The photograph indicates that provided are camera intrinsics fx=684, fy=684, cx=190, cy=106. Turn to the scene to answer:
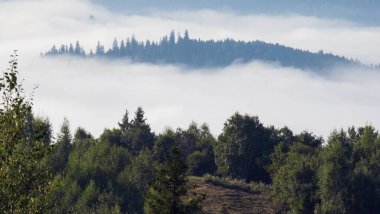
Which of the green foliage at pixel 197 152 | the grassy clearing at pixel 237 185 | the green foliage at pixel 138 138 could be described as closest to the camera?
the grassy clearing at pixel 237 185

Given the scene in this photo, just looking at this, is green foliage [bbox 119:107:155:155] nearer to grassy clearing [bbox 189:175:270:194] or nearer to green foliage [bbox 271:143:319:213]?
grassy clearing [bbox 189:175:270:194]

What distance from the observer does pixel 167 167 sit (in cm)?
5362

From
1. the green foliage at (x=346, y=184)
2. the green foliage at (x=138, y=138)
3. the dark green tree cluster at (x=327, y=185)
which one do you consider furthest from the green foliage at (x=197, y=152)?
the green foliage at (x=346, y=184)

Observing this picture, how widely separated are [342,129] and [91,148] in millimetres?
49069

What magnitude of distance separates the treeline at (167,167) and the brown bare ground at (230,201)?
8.17 ft

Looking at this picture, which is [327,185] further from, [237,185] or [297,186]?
[237,185]

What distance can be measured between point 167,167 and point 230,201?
157ft

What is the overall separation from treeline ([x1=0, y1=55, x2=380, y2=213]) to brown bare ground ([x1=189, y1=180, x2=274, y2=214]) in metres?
2.49

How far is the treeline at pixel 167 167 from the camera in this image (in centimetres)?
3080

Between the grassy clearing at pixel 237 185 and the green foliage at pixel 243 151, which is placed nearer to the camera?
the grassy clearing at pixel 237 185

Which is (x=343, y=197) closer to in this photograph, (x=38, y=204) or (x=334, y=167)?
(x=334, y=167)

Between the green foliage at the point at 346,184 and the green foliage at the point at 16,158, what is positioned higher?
the green foliage at the point at 16,158

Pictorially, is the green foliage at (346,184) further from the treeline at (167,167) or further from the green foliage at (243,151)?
the green foliage at (243,151)

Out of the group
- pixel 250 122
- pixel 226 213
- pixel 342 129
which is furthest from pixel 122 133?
pixel 226 213
